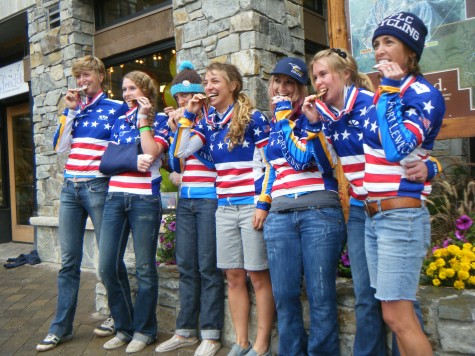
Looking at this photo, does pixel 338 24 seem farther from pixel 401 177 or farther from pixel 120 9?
pixel 120 9

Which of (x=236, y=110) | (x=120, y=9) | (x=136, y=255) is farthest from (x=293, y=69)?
(x=120, y=9)

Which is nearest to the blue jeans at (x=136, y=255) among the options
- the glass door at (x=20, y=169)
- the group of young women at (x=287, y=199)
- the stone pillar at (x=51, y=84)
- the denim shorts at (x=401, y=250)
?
the group of young women at (x=287, y=199)

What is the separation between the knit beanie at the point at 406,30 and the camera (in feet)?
6.58

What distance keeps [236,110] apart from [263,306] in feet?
4.08

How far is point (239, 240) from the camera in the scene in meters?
2.94

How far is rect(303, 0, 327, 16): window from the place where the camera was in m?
5.81

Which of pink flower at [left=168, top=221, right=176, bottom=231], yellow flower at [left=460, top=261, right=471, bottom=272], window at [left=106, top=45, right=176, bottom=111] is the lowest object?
yellow flower at [left=460, top=261, right=471, bottom=272]

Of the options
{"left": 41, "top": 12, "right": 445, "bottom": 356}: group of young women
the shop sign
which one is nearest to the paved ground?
{"left": 41, "top": 12, "right": 445, "bottom": 356}: group of young women

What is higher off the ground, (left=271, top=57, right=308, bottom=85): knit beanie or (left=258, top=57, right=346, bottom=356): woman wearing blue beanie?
(left=271, top=57, right=308, bottom=85): knit beanie

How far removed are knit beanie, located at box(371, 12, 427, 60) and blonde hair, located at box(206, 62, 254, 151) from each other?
1.07 m

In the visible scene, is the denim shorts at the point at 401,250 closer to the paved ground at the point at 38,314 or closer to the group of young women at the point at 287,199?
the group of young women at the point at 287,199

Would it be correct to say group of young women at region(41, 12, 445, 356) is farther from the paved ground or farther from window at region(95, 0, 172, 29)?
window at region(95, 0, 172, 29)

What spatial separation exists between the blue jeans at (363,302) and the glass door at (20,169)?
772 cm

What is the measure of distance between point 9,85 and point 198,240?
6651 millimetres
